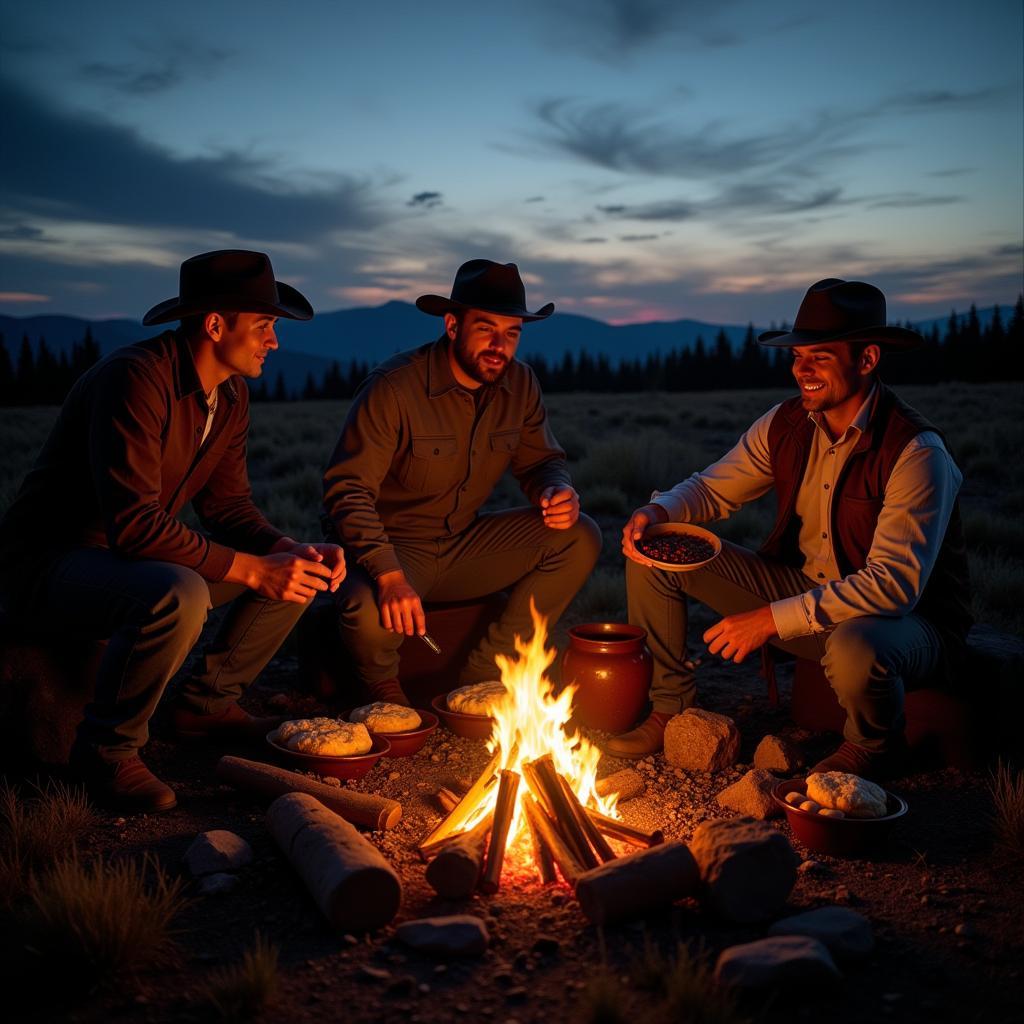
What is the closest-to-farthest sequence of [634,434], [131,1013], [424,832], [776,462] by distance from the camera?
[131,1013] → [424,832] → [776,462] → [634,434]

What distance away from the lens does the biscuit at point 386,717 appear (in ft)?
14.6

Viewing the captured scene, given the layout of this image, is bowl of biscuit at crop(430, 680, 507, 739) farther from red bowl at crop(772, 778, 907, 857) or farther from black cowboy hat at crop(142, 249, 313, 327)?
black cowboy hat at crop(142, 249, 313, 327)

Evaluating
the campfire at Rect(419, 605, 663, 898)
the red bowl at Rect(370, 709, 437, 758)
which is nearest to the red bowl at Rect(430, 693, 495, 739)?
the red bowl at Rect(370, 709, 437, 758)

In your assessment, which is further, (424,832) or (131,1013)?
(424,832)

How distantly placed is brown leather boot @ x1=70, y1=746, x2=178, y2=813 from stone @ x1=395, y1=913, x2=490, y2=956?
1.42 meters

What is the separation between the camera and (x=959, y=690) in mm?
4316

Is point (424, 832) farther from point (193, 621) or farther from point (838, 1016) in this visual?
point (838, 1016)

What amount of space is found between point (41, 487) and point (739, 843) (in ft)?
10.3

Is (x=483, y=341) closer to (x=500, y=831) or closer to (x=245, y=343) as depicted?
(x=245, y=343)

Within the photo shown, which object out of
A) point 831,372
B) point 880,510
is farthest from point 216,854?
point 831,372

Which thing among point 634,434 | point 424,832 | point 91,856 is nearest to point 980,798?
point 424,832

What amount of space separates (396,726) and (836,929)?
2.21 m

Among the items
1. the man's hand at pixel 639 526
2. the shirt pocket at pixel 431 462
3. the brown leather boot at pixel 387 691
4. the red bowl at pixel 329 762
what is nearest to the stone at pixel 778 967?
the red bowl at pixel 329 762

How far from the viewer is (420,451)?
5293mm
